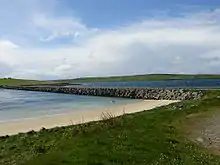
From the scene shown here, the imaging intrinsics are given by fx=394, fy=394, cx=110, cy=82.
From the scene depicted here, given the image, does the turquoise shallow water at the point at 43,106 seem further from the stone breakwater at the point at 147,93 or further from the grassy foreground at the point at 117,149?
the grassy foreground at the point at 117,149

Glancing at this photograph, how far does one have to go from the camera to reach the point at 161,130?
1888cm

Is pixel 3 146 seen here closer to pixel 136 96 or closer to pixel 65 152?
pixel 65 152

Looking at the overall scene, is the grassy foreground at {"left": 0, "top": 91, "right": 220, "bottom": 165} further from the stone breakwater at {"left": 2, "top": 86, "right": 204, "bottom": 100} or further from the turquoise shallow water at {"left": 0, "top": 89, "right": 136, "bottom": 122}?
the stone breakwater at {"left": 2, "top": 86, "right": 204, "bottom": 100}

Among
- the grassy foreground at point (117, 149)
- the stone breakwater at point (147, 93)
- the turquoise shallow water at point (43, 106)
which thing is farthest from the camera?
the stone breakwater at point (147, 93)

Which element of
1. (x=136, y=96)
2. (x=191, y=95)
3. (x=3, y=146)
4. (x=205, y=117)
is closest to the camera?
(x=3, y=146)

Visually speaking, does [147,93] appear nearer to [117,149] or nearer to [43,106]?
[43,106]

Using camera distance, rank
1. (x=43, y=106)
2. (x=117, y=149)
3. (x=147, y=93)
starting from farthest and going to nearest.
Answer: (x=147, y=93) < (x=43, y=106) < (x=117, y=149)

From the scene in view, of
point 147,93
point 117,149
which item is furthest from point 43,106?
point 117,149

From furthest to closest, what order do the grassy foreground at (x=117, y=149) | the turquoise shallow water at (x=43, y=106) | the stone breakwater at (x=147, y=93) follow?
the stone breakwater at (x=147, y=93) < the turquoise shallow water at (x=43, y=106) < the grassy foreground at (x=117, y=149)

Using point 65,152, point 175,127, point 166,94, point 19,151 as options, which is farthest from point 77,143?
point 166,94

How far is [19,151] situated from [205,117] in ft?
43.0

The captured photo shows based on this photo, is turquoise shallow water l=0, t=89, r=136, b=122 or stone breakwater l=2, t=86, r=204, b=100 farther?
stone breakwater l=2, t=86, r=204, b=100

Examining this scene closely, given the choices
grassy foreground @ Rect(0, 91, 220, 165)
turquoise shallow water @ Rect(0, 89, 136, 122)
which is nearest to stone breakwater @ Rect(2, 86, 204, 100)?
turquoise shallow water @ Rect(0, 89, 136, 122)

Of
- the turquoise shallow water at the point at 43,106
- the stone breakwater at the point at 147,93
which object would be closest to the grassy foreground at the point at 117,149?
the turquoise shallow water at the point at 43,106
